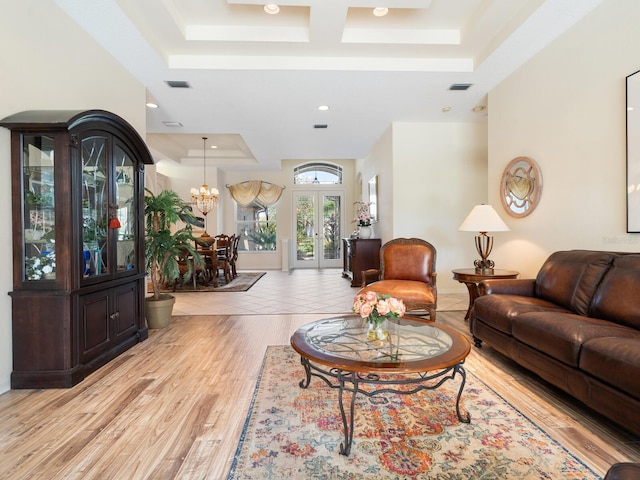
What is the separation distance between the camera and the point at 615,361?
63.2 inches

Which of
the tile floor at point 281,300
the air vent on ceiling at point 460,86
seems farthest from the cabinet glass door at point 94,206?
the air vent on ceiling at point 460,86

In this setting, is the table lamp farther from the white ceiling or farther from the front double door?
the front double door

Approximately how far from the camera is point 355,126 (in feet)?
18.3

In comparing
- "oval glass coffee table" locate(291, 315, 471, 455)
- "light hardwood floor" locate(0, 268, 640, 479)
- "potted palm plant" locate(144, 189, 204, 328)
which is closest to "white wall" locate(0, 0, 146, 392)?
"light hardwood floor" locate(0, 268, 640, 479)

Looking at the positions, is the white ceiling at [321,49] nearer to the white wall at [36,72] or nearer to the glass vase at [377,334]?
the white wall at [36,72]

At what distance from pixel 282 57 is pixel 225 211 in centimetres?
651

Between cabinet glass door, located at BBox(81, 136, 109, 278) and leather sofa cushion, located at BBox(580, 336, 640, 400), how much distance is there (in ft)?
10.9

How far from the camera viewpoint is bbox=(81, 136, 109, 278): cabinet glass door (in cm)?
252

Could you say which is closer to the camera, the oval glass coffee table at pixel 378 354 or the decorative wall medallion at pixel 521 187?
the oval glass coffee table at pixel 378 354

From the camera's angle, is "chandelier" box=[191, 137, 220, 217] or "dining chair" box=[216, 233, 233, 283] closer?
"dining chair" box=[216, 233, 233, 283]

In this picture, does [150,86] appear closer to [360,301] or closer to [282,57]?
[282,57]

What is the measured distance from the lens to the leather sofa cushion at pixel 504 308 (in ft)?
8.01

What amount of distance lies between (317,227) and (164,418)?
8146mm

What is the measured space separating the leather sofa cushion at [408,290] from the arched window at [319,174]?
6.55 meters
